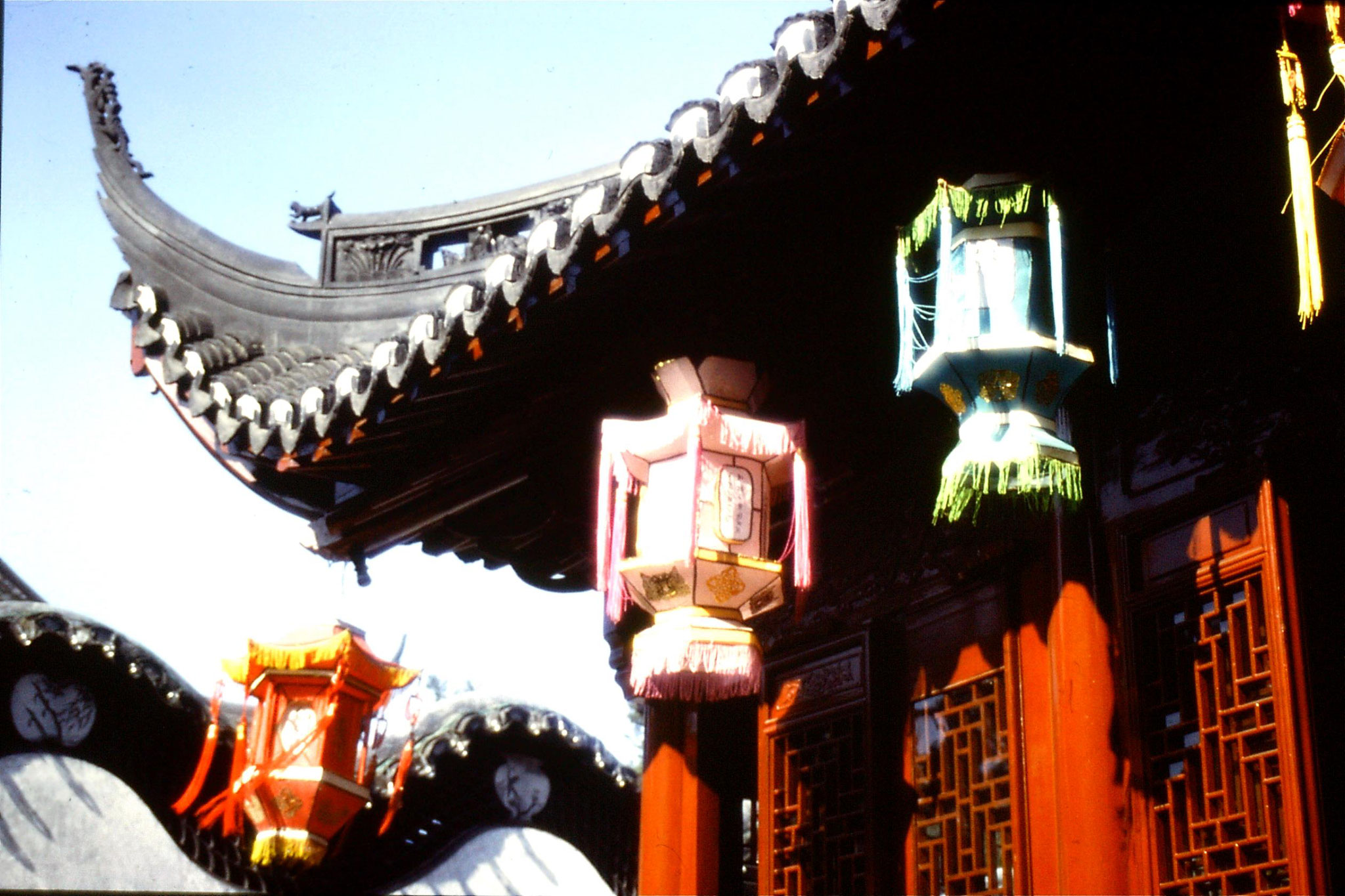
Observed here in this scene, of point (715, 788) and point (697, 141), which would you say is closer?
point (697, 141)

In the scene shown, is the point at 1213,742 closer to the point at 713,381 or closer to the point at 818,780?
the point at 818,780

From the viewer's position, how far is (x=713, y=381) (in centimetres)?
610

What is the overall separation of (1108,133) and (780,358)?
1.57 meters

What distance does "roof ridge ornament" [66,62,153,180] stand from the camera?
9.34 metres

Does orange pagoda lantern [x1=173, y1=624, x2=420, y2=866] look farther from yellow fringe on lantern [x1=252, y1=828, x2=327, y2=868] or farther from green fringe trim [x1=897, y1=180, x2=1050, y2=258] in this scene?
green fringe trim [x1=897, y1=180, x2=1050, y2=258]

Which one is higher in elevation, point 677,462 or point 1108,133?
point 1108,133

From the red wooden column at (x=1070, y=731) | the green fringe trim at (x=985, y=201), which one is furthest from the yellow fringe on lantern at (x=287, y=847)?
the green fringe trim at (x=985, y=201)

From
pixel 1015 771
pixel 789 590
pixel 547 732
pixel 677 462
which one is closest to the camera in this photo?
pixel 1015 771

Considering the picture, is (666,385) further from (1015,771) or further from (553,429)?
(1015,771)

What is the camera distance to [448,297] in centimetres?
622

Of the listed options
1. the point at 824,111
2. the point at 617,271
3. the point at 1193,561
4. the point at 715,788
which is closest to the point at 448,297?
the point at 617,271

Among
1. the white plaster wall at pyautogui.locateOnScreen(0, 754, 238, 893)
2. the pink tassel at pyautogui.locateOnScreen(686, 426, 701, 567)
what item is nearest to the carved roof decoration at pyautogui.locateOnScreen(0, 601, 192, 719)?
the white plaster wall at pyautogui.locateOnScreen(0, 754, 238, 893)

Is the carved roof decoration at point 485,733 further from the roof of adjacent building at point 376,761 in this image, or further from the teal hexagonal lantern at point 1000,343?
the teal hexagonal lantern at point 1000,343

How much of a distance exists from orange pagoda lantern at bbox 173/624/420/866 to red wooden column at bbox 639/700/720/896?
209 centimetres
